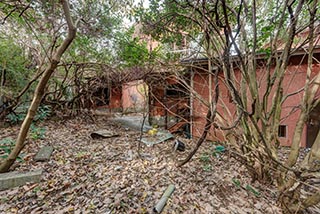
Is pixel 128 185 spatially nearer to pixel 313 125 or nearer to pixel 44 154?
pixel 44 154

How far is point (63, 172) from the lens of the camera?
9.20 ft

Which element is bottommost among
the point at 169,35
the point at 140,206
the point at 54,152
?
the point at 140,206

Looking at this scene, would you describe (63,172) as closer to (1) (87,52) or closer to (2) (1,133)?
(2) (1,133)

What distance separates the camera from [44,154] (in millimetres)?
3236

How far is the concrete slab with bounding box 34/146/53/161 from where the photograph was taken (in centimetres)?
309

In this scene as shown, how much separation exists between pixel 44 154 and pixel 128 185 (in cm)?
194

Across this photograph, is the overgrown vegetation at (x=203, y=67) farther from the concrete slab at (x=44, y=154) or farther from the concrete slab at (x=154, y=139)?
the concrete slab at (x=154, y=139)

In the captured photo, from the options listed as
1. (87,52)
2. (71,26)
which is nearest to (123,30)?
(87,52)

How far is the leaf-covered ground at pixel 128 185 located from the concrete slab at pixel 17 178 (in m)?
0.07

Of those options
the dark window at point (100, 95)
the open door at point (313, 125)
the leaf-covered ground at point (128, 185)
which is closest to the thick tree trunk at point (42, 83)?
the leaf-covered ground at point (128, 185)

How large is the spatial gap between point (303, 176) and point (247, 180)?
1.07 m

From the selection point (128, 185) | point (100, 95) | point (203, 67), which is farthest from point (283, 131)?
point (100, 95)

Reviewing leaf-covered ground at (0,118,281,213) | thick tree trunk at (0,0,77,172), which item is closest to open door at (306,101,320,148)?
leaf-covered ground at (0,118,281,213)

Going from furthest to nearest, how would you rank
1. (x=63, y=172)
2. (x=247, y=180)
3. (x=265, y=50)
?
(x=265, y=50) < (x=247, y=180) < (x=63, y=172)
